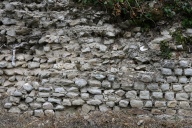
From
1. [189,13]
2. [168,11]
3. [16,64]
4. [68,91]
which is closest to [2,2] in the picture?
[16,64]

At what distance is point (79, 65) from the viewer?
534 centimetres

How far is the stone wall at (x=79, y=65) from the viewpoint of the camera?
507cm

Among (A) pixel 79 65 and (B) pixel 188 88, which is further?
(A) pixel 79 65

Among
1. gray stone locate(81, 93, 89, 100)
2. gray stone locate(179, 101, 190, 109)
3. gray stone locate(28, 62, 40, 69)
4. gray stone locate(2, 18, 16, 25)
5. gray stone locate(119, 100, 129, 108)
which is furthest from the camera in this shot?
gray stone locate(2, 18, 16, 25)

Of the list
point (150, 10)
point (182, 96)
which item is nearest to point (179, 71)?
point (182, 96)

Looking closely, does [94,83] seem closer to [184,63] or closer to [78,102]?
[78,102]

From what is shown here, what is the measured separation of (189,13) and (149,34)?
757 mm

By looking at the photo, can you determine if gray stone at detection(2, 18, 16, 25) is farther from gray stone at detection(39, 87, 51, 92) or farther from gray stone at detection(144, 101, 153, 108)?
gray stone at detection(144, 101, 153, 108)

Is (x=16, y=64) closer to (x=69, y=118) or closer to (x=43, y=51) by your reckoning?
(x=43, y=51)

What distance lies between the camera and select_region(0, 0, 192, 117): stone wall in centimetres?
507

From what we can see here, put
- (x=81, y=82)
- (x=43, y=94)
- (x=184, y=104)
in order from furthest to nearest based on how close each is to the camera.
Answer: (x=43, y=94) < (x=81, y=82) < (x=184, y=104)

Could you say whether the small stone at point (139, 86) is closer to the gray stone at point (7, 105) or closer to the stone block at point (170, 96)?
the stone block at point (170, 96)

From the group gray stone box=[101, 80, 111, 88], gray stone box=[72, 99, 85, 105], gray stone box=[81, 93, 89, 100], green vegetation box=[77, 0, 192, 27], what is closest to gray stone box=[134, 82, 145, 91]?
gray stone box=[101, 80, 111, 88]

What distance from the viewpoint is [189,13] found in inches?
204
